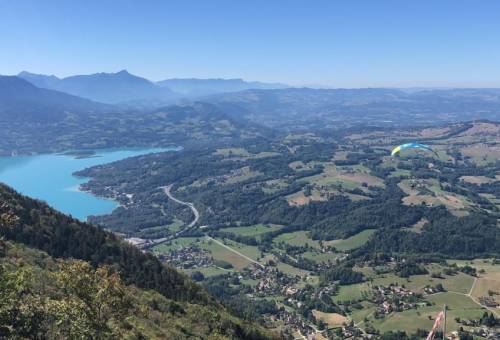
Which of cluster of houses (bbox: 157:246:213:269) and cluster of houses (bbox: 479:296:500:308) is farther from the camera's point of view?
cluster of houses (bbox: 157:246:213:269)

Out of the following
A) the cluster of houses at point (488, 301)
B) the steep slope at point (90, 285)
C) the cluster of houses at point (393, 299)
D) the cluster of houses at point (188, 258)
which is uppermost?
the steep slope at point (90, 285)

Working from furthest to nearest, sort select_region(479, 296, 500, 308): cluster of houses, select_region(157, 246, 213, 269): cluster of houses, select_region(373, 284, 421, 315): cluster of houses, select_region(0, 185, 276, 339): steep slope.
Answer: select_region(157, 246, 213, 269): cluster of houses, select_region(373, 284, 421, 315): cluster of houses, select_region(479, 296, 500, 308): cluster of houses, select_region(0, 185, 276, 339): steep slope

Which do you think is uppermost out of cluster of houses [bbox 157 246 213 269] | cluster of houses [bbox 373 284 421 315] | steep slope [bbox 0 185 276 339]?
steep slope [bbox 0 185 276 339]

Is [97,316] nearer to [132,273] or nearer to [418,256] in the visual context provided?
[132,273]

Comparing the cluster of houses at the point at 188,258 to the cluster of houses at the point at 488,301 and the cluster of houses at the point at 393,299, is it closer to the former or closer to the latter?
the cluster of houses at the point at 393,299

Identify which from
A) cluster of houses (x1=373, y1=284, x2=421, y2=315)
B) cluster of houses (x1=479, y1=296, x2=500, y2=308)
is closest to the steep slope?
cluster of houses (x1=373, y1=284, x2=421, y2=315)

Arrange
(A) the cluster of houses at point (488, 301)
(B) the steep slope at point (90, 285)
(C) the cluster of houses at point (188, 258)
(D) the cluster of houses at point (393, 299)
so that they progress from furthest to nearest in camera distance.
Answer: (C) the cluster of houses at point (188, 258)
(D) the cluster of houses at point (393, 299)
(A) the cluster of houses at point (488, 301)
(B) the steep slope at point (90, 285)

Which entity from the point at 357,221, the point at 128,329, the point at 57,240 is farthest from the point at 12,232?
the point at 357,221

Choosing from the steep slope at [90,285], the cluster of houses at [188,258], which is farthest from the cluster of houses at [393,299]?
the steep slope at [90,285]

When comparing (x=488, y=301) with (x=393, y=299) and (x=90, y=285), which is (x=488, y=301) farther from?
(x=90, y=285)

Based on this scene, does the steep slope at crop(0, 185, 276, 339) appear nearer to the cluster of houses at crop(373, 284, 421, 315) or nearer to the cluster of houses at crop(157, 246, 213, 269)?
the cluster of houses at crop(373, 284, 421, 315)
